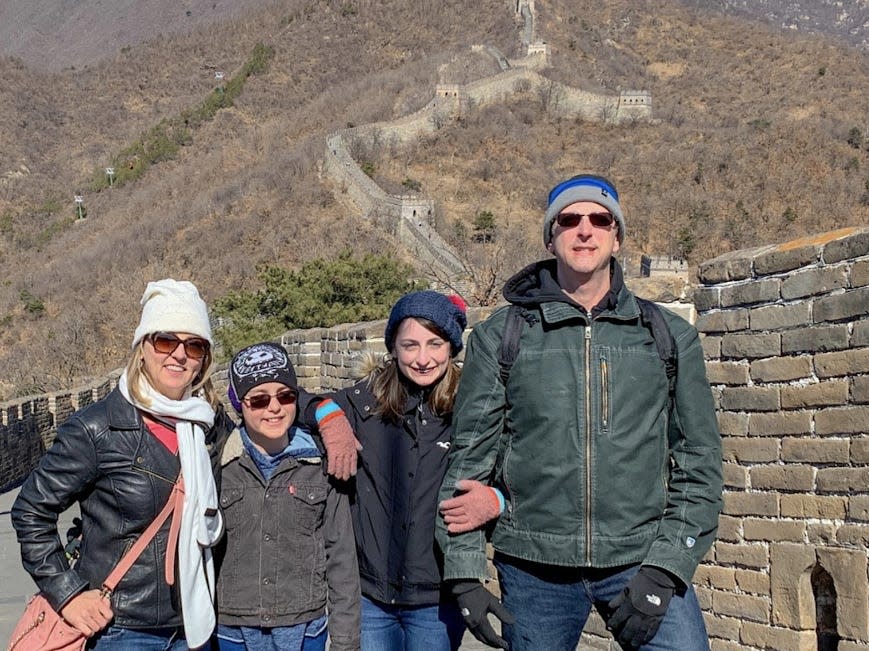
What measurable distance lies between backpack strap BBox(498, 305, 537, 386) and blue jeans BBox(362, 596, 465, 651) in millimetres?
1025

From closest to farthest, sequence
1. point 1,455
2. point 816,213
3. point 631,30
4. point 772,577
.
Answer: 1. point 772,577
2. point 1,455
3. point 816,213
4. point 631,30

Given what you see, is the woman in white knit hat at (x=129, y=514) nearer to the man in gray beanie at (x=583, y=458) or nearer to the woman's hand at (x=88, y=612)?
the woman's hand at (x=88, y=612)

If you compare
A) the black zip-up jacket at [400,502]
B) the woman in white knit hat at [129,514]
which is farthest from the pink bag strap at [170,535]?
the black zip-up jacket at [400,502]

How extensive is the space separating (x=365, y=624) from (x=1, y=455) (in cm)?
1096

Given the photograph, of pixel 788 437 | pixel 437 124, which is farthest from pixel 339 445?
pixel 437 124

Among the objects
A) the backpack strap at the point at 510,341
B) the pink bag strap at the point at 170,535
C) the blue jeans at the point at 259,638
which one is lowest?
the blue jeans at the point at 259,638

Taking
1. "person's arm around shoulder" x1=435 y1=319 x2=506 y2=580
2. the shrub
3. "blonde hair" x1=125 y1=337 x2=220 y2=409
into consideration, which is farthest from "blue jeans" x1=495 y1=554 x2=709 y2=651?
the shrub

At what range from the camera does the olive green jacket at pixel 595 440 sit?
9.28 feet

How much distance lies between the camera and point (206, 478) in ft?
10.3

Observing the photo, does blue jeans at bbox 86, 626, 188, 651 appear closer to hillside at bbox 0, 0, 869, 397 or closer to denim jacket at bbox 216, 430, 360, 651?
denim jacket at bbox 216, 430, 360, 651

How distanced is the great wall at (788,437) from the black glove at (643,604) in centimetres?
185

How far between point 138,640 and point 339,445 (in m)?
0.91

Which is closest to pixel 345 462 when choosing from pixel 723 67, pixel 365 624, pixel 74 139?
pixel 365 624

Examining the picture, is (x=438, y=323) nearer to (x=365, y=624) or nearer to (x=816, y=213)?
(x=365, y=624)
